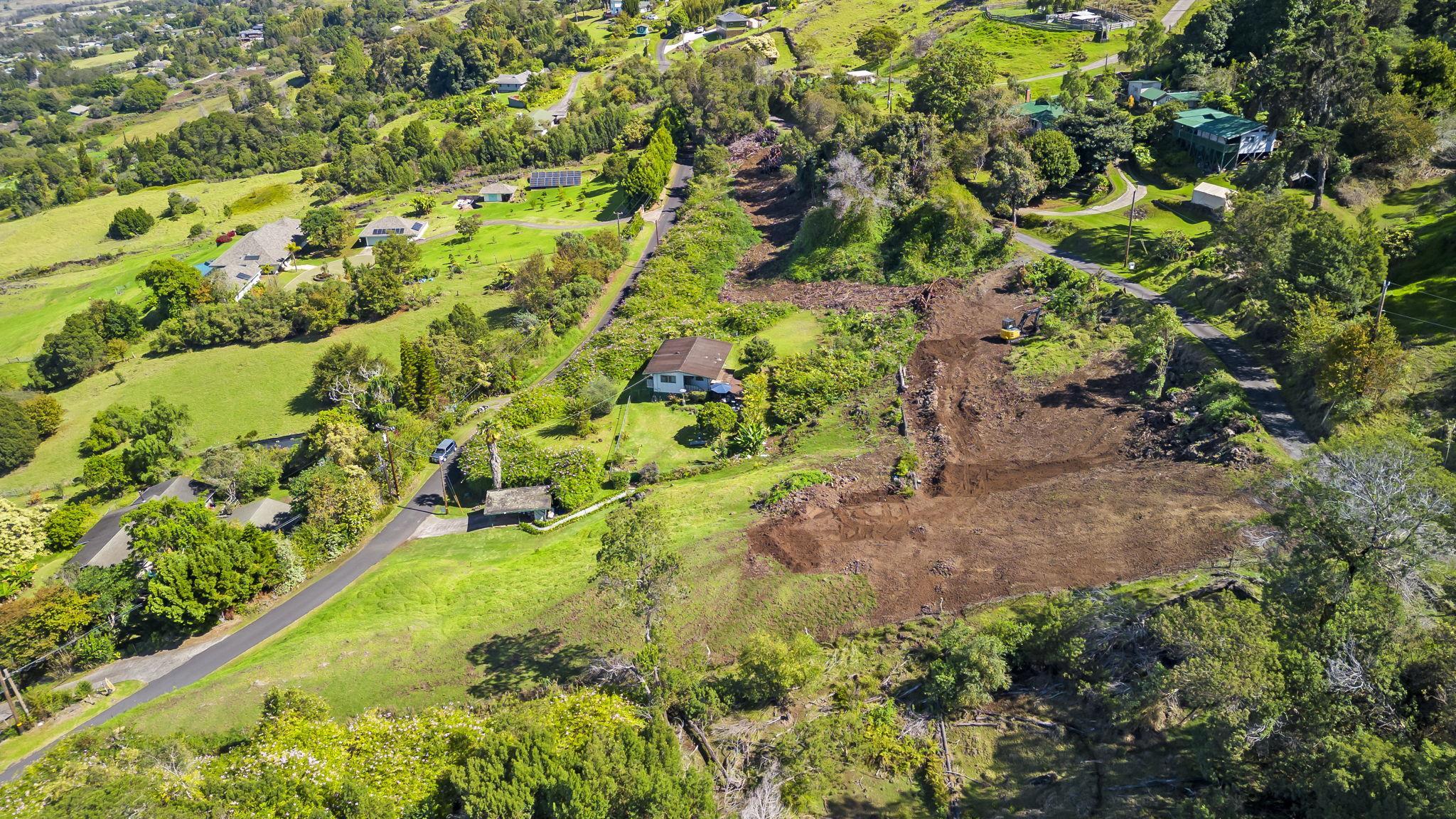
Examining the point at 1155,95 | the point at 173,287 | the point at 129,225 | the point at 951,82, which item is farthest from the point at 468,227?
the point at 1155,95

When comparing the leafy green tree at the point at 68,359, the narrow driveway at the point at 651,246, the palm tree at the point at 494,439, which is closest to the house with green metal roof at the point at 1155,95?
the narrow driveway at the point at 651,246

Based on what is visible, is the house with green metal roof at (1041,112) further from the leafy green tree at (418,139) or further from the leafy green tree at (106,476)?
the leafy green tree at (418,139)

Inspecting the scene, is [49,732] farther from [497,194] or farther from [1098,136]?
[497,194]

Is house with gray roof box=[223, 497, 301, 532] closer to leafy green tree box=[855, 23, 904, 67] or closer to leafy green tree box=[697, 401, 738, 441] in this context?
leafy green tree box=[697, 401, 738, 441]

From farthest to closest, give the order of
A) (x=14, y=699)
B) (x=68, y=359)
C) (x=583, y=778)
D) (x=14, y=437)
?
(x=68, y=359) < (x=14, y=437) < (x=14, y=699) < (x=583, y=778)

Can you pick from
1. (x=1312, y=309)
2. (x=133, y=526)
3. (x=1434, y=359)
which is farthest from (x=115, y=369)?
(x=1434, y=359)
